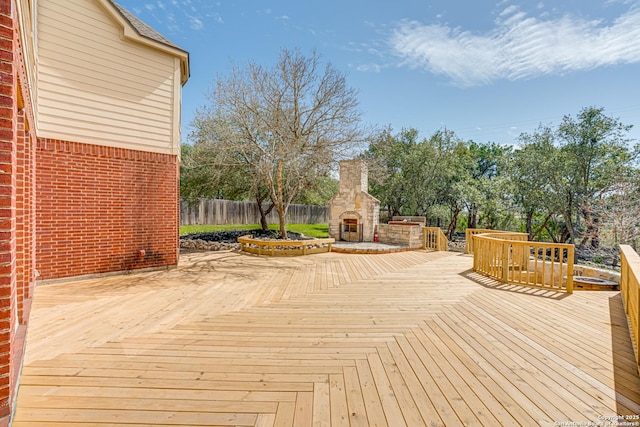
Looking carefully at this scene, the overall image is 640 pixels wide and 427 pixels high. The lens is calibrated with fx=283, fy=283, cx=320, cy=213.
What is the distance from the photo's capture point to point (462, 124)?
16.2 meters

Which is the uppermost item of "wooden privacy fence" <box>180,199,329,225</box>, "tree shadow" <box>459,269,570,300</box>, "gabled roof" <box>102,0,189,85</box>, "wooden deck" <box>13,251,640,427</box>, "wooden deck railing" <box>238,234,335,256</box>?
"gabled roof" <box>102,0,189,85</box>

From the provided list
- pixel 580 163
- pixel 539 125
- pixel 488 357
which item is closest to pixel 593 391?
pixel 488 357

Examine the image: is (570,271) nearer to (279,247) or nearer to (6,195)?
(279,247)

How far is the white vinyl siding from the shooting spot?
4.88 meters

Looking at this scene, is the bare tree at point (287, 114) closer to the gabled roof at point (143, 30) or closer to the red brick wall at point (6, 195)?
the gabled roof at point (143, 30)

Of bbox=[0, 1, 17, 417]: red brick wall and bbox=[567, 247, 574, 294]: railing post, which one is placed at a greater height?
bbox=[0, 1, 17, 417]: red brick wall

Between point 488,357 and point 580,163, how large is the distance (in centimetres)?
1394

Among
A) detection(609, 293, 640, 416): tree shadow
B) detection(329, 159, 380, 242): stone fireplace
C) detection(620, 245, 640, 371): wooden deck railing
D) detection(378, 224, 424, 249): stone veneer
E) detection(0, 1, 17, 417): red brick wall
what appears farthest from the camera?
detection(329, 159, 380, 242): stone fireplace

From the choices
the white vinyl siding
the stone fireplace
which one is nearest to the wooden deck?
the white vinyl siding

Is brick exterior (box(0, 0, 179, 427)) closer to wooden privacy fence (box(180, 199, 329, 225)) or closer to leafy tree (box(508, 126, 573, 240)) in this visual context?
wooden privacy fence (box(180, 199, 329, 225))

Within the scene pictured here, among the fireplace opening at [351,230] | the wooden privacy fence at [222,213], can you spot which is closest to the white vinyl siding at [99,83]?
the fireplace opening at [351,230]

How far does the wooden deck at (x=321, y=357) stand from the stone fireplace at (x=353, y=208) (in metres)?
7.24

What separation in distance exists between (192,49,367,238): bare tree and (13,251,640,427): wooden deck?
5.41 m

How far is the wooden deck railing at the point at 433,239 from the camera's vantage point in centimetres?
1063
